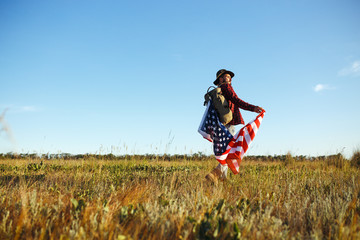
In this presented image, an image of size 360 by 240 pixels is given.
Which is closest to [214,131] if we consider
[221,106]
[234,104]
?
[221,106]

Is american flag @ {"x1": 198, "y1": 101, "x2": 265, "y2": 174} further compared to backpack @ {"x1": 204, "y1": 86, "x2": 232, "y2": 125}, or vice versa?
backpack @ {"x1": 204, "y1": 86, "x2": 232, "y2": 125}

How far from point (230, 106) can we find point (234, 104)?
0.37ft

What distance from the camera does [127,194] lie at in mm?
3203

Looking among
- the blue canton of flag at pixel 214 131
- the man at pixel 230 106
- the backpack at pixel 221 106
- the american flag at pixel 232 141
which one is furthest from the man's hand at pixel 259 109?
the blue canton of flag at pixel 214 131

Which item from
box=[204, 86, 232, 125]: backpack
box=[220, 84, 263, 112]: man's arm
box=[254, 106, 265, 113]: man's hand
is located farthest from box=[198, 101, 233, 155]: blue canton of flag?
box=[254, 106, 265, 113]: man's hand

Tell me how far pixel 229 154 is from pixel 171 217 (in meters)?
2.83

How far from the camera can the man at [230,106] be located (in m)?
4.79

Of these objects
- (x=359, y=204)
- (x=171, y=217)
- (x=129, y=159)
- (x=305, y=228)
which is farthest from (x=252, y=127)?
(x=129, y=159)

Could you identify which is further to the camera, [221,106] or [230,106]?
[230,106]

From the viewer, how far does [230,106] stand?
16.6 ft

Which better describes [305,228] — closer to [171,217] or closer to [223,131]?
[171,217]

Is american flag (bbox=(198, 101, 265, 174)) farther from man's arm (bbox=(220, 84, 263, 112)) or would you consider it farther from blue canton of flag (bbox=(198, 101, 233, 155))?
man's arm (bbox=(220, 84, 263, 112))

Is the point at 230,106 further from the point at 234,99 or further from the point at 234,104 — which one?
the point at 234,99

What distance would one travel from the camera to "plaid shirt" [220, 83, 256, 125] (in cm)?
482
